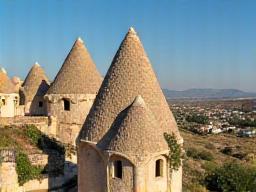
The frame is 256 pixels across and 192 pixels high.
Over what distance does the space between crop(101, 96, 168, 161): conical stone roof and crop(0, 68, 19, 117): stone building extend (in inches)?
456

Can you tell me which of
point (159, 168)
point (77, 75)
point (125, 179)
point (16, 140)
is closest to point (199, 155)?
point (77, 75)

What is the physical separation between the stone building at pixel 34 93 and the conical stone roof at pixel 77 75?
316 centimetres

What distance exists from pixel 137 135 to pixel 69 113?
30.2 ft

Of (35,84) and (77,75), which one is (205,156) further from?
(77,75)

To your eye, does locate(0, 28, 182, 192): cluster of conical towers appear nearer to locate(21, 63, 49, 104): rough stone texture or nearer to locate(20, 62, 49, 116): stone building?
locate(20, 62, 49, 116): stone building

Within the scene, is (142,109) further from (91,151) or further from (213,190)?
(213,190)

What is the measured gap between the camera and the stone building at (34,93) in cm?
2136

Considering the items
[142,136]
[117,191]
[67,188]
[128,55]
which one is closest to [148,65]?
[128,55]

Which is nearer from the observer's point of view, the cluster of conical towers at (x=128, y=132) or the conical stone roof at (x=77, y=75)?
the cluster of conical towers at (x=128, y=132)

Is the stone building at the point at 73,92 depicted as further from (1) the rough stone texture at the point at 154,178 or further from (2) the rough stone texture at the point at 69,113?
(1) the rough stone texture at the point at 154,178

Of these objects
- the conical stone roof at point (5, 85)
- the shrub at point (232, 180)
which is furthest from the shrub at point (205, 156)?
the conical stone roof at point (5, 85)

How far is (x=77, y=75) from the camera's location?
58.7 feet

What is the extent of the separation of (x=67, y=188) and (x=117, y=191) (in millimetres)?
5939

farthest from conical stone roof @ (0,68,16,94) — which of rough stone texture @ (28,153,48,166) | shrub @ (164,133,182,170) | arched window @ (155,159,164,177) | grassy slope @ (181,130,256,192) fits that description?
arched window @ (155,159,164,177)
